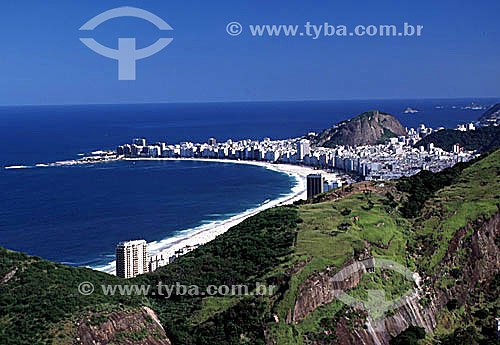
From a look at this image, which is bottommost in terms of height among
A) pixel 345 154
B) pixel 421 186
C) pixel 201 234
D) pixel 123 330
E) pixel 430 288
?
pixel 201 234

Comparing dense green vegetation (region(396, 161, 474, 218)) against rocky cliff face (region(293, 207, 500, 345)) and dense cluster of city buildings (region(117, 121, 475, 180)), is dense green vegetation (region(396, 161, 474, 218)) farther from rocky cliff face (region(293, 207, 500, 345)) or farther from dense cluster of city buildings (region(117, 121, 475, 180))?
dense cluster of city buildings (region(117, 121, 475, 180))

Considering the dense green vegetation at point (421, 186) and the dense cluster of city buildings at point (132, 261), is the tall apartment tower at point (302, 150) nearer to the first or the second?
the dense cluster of city buildings at point (132, 261)

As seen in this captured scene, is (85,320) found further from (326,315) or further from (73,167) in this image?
(73,167)

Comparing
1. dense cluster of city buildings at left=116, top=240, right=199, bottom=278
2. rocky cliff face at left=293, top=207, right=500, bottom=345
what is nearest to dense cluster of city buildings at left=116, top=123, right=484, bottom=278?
dense cluster of city buildings at left=116, top=240, right=199, bottom=278

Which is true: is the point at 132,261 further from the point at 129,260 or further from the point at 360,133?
the point at 360,133

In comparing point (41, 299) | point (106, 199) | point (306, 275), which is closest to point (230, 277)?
point (306, 275)

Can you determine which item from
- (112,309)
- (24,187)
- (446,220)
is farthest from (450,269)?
(24,187)
